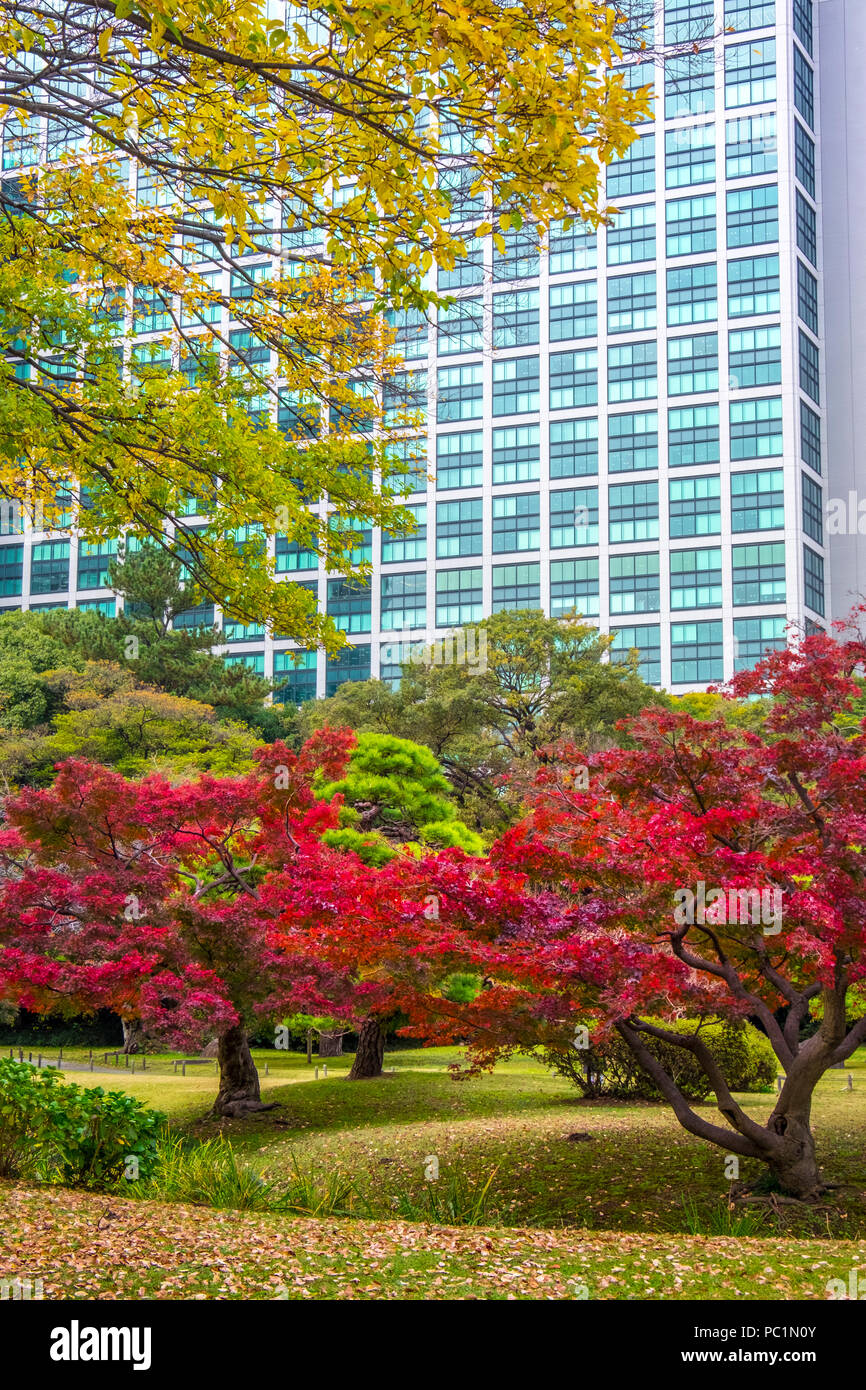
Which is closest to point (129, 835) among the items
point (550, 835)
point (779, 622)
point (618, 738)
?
point (550, 835)

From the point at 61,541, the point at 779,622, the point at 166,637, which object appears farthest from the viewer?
the point at 61,541

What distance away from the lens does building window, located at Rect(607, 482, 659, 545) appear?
70.1 metres

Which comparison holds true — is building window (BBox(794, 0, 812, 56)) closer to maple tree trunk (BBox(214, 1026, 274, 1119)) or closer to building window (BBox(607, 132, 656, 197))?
building window (BBox(607, 132, 656, 197))

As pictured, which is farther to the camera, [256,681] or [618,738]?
→ [256,681]

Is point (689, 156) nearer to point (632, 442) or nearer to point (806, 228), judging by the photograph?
point (806, 228)

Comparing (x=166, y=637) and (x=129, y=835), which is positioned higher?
(x=166, y=637)

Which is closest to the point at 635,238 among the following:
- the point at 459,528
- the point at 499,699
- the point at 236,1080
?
the point at 459,528

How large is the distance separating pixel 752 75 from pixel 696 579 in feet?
97.3

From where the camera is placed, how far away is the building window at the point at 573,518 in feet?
235

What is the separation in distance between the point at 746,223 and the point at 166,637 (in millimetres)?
45632

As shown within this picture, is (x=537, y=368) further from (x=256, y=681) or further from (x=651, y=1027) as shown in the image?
(x=651, y=1027)

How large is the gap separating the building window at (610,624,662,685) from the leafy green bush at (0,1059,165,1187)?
59.5 m

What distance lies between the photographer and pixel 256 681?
4519 centimetres

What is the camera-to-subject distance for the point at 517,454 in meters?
74.1
